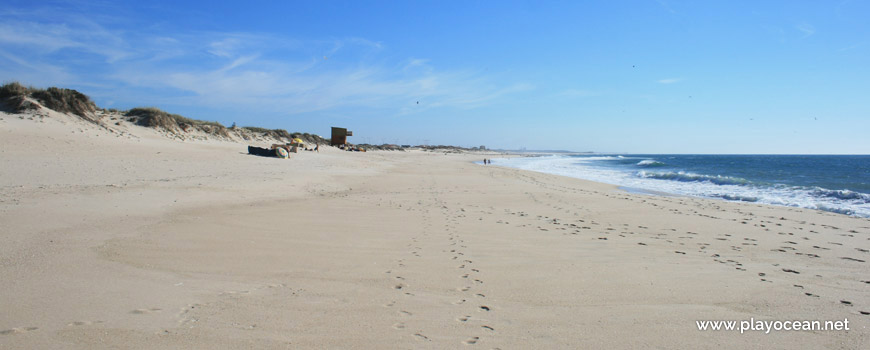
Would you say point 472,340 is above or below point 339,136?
below

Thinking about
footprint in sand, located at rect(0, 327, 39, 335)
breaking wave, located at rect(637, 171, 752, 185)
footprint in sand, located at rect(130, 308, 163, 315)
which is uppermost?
breaking wave, located at rect(637, 171, 752, 185)

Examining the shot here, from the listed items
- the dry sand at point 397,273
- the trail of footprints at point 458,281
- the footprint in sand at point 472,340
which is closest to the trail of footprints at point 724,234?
the dry sand at point 397,273

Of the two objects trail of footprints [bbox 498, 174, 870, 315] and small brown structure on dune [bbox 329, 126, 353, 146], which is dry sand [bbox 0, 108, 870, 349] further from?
small brown structure on dune [bbox 329, 126, 353, 146]

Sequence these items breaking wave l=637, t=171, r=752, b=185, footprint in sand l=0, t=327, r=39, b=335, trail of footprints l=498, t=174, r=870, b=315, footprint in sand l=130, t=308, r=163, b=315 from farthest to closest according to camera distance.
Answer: breaking wave l=637, t=171, r=752, b=185
trail of footprints l=498, t=174, r=870, b=315
footprint in sand l=130, t=308, r=163, b=315
footprint in sand l=0, t=327, r=39, b=335

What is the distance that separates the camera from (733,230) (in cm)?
788

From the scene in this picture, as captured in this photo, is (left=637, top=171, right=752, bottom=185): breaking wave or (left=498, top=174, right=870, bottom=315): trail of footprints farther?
(left=637, top=171, right=752, bottom=185): breaking wave

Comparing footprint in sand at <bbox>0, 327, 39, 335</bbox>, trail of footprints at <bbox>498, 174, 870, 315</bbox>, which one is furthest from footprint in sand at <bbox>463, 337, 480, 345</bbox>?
trail of footprints at <bbox>498, 174, 870, 315</bbox>

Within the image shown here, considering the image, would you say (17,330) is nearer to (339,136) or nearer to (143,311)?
(143,311)

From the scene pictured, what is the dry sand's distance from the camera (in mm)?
3062

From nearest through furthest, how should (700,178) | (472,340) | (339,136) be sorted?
(472,340) → (700,178) → (339,136)

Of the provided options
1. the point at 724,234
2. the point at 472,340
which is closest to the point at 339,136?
the point at 724,234

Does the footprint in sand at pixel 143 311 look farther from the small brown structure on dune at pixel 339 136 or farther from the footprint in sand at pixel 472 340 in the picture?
the small brown structure on dune at pixel 339 136

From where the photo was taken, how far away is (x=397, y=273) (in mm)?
4598

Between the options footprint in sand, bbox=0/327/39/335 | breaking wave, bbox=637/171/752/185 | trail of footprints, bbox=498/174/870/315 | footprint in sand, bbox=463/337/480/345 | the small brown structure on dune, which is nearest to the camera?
footprint in sand, bbox=0/327/39/335
